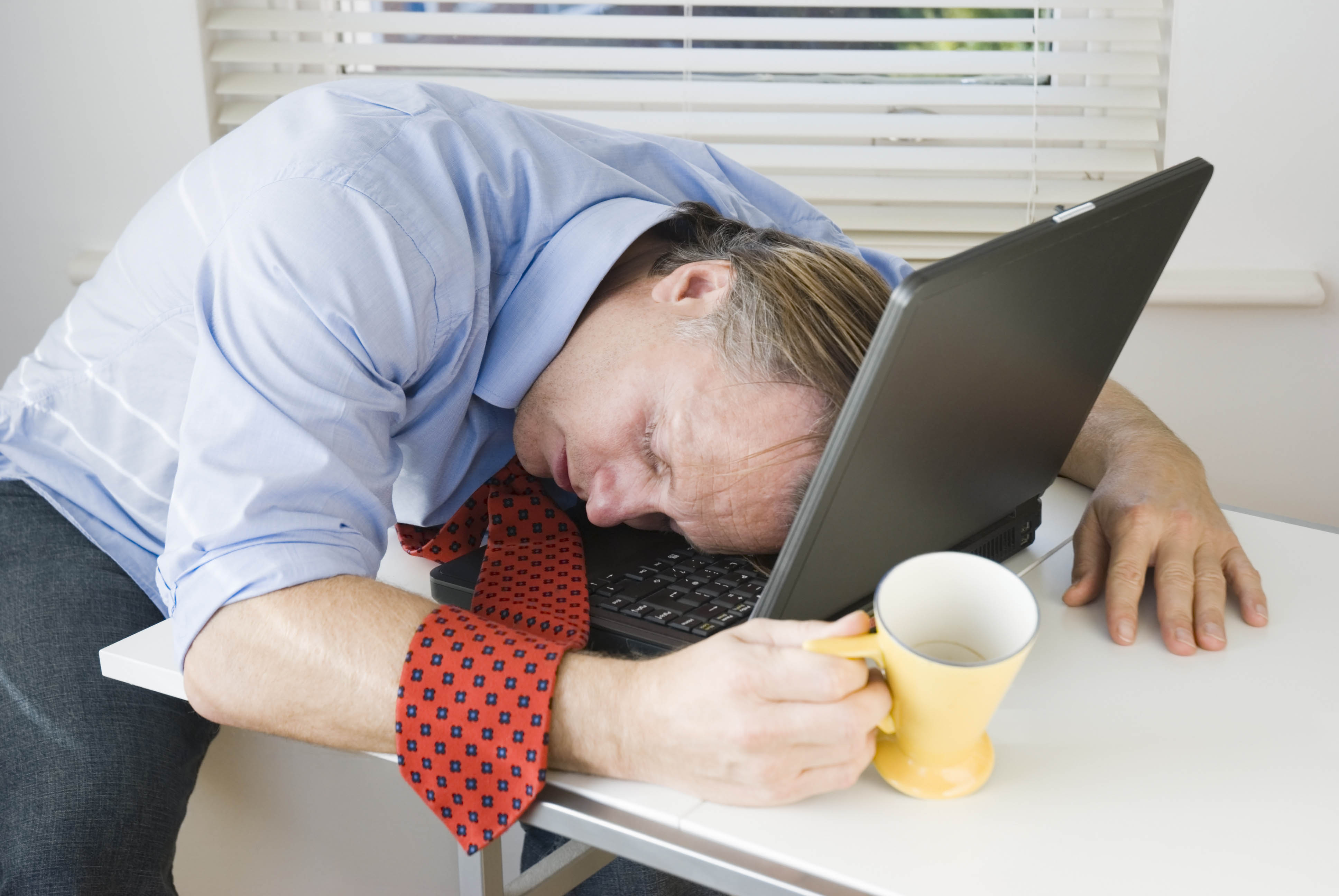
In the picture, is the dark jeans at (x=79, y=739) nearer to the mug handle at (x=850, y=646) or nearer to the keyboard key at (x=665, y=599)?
the keyboard key at (x=665, y=599)

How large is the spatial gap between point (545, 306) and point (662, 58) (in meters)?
1.20

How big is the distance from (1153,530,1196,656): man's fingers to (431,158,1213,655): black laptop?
0.13m

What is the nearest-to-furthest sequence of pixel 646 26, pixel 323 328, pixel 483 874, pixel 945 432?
pixel 945 432 < pixel 323 328 < pixel 483 874 < pixel 646 26

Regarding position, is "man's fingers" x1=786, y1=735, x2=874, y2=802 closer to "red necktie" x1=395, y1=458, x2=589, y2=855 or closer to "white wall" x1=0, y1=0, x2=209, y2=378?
"red necktie" x1=395, y1=458, x2=589, y2=855

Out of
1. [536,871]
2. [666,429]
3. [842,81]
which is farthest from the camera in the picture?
[842,81]

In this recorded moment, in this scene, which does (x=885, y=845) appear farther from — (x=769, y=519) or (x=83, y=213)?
(x=83, y=213)

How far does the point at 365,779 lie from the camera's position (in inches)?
58.3

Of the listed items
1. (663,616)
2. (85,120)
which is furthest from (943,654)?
(85,120)

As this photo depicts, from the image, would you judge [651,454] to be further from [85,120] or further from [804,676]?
[85,120]

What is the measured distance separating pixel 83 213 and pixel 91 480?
3.78 feet

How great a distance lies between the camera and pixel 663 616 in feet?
2.91

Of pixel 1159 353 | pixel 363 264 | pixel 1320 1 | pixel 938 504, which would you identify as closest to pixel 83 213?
pixel 363 264

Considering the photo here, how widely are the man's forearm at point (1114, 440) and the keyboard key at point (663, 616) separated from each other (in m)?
0.51

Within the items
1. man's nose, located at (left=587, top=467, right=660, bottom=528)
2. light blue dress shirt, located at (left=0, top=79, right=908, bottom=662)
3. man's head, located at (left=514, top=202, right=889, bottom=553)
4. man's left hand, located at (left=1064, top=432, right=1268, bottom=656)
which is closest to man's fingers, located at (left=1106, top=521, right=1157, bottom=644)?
man's left hand, located at (left=1064, top=432, right=1268, bottom=656)
